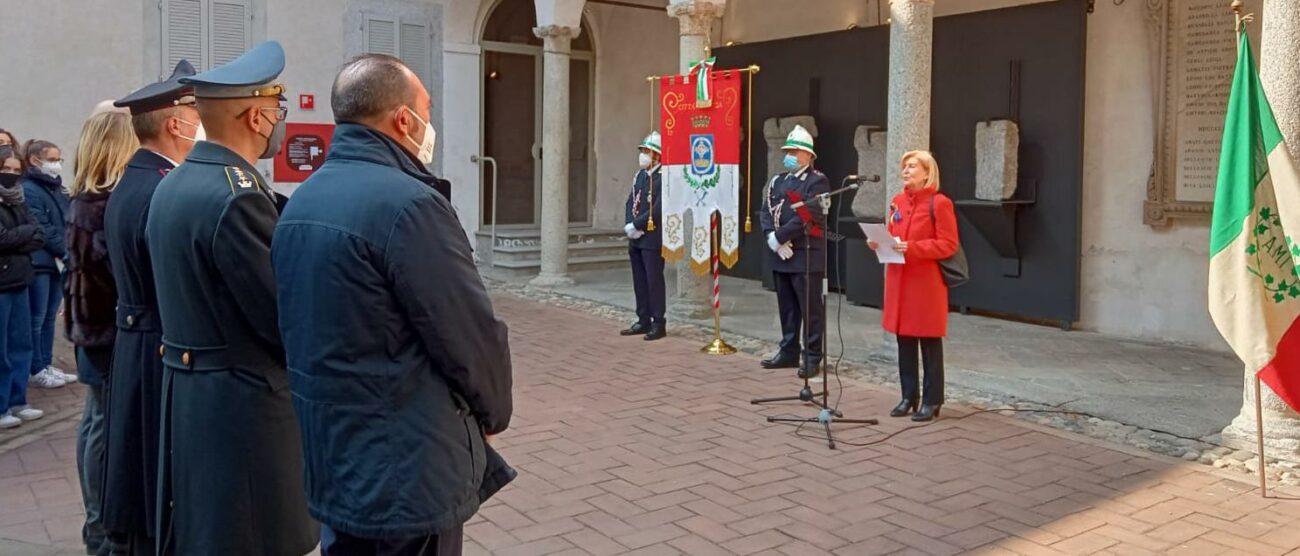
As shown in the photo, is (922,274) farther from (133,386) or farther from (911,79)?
(133,386)

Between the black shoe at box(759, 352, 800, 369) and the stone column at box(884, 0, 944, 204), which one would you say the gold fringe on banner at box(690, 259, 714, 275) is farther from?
the stone column at box(884, 0, 944, 204)

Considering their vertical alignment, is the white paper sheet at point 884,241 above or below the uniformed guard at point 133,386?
above

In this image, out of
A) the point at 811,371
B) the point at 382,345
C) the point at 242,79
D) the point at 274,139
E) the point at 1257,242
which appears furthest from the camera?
the point at 811,371

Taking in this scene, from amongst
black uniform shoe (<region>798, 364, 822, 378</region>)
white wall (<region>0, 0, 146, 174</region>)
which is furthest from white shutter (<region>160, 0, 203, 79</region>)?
black uniform shoe (<region>798, 364, 822, 378</region>)

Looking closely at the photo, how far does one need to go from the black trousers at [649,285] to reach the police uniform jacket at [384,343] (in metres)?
6.67

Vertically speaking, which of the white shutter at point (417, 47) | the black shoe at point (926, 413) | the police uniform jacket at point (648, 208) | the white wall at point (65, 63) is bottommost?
the black shoe at point (926, 413)

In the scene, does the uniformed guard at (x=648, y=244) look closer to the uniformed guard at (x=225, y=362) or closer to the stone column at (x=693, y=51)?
the stone column at (x=693, y=51)

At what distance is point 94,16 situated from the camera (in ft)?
36.7

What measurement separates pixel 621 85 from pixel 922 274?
9.41 metres

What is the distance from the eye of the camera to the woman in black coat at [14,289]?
19.3 ft

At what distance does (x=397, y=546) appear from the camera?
226 centimetres

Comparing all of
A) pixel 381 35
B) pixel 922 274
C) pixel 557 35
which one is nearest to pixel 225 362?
pixel 922 274

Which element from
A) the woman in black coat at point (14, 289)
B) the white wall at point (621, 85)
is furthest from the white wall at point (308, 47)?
the woman in black coat at point (14, 289)

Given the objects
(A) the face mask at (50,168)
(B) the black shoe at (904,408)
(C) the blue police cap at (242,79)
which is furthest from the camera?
(A) the face mask at (50,168)
